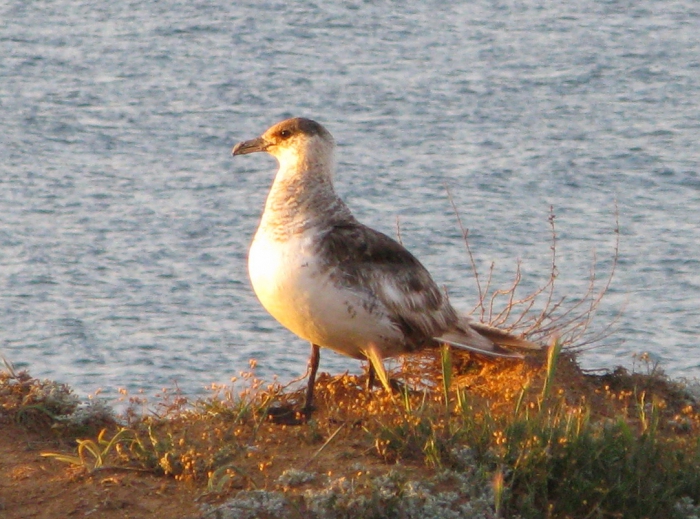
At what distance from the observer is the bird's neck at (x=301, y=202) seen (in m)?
7.02

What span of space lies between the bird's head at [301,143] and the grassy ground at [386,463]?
4.97 ft

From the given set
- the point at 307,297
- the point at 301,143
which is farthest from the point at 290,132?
the point at 307,297

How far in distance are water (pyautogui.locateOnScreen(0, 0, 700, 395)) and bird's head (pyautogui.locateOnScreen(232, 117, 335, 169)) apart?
4200 mm

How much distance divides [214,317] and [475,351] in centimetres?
574

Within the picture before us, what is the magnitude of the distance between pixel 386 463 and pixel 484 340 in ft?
6.66

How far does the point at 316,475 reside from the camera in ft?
19.0

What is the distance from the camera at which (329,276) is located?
683cm

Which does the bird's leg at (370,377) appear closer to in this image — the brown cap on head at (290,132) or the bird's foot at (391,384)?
the bird's foot at (391,384)

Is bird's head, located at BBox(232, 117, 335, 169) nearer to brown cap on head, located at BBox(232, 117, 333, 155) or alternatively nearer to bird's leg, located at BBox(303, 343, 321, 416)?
brown cap on head, located at BBox(232, 117, 333, 155)

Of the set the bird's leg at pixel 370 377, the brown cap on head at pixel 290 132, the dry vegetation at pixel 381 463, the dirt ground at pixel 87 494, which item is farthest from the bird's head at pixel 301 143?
the dirt ground at pixel 87 494

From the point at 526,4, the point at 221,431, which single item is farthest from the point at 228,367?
the point at 526,4

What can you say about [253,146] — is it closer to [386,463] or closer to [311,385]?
[311,385]

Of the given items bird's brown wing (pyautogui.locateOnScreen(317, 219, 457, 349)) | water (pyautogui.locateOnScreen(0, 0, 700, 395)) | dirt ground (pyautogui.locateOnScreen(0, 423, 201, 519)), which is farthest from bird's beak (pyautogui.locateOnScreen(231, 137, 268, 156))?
water (pyautogui.locateOnScreen(0, 0, 700, 395))

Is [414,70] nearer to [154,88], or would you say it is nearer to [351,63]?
[351,63]
